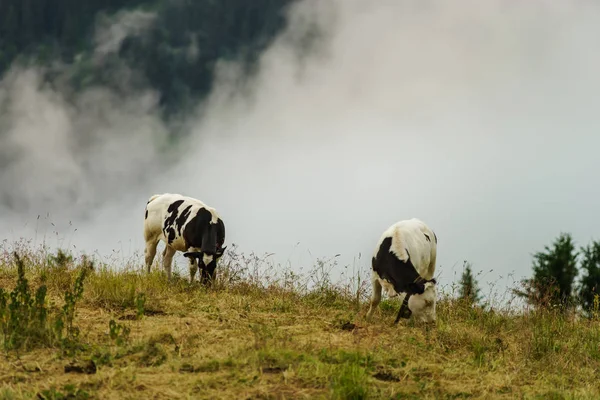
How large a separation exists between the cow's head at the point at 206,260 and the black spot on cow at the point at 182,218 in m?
1.22

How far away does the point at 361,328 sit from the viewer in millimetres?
10078

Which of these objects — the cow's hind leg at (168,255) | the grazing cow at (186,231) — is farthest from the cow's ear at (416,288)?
the cow's hind leg at (168,255)

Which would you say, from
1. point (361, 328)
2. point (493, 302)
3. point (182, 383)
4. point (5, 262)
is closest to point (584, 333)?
point (493, 302)

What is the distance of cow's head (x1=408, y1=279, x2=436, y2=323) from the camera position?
35.8 ft

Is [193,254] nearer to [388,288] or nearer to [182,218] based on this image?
[182,218]

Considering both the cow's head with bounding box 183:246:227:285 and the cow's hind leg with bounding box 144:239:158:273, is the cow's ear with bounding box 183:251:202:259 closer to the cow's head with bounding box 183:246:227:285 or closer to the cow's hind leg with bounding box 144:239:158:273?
the cow's head with bounding box 183:246:227:285

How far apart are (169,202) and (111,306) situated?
21.0ft

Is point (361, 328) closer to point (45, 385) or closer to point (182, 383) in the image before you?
point (182, 383)

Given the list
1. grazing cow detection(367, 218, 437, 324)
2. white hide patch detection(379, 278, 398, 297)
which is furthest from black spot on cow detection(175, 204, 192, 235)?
white hide patch detection(379, 278, 398, 297)

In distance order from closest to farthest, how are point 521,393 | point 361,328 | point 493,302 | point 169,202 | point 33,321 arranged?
1. point 521,393
2. point 33,321
3. point 361,328
4. point 493,302
5. point 169,202

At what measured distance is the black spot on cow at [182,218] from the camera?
51.3ft

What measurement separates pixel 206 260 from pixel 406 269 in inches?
185

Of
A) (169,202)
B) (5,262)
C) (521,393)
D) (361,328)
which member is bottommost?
(521,393)

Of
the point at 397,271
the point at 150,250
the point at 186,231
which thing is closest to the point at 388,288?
the point at 397,271
